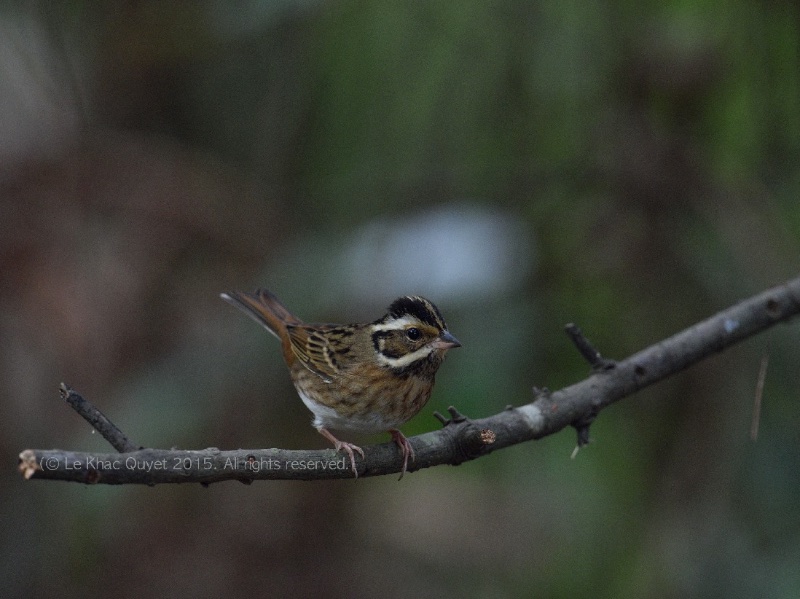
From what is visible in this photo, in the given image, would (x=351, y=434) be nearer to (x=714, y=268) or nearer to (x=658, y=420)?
(x=658, y=420)

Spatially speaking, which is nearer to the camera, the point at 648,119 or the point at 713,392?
the point at 713,392

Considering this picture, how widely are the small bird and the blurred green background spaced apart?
0.67m

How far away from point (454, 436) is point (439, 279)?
193 cm

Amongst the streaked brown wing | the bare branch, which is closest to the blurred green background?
the streaked brown wing

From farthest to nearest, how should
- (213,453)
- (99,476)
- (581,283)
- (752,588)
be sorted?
(581,283) → (752,588) → (213,453) → (99,476)

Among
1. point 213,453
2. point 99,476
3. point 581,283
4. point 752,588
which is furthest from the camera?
point 581,283

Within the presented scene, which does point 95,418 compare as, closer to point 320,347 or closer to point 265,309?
Result: point 320,347

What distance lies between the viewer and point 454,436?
318 cm

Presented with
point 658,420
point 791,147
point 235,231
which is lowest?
point 658,420

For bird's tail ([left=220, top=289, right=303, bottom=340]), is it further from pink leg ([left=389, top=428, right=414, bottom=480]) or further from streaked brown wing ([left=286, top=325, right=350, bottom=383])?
pink leg ([left=389, top=428, right=414, bottom=480])

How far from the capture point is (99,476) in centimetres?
227

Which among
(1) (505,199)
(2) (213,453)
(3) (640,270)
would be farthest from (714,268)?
(2) (213,453)

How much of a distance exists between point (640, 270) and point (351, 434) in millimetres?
1998

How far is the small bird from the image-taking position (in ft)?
13.2
